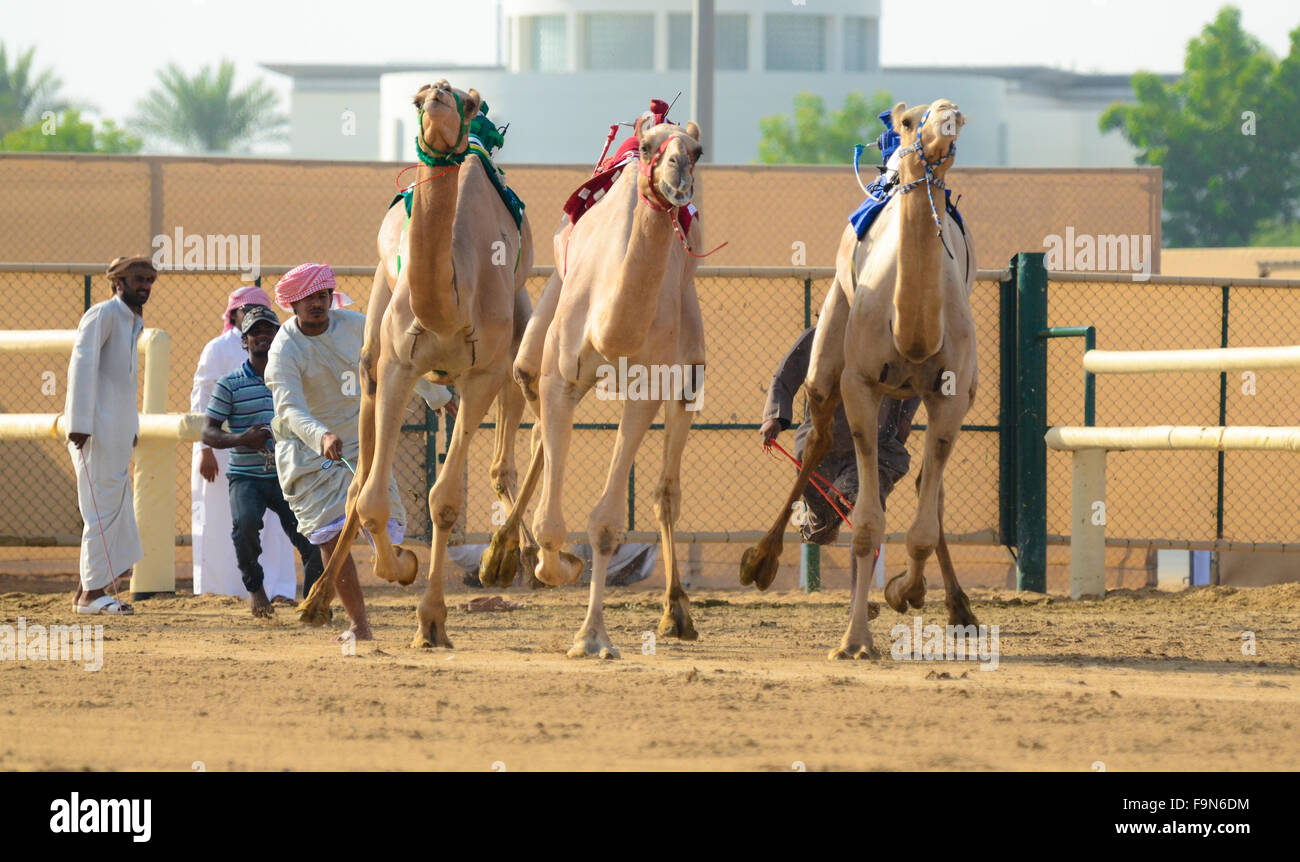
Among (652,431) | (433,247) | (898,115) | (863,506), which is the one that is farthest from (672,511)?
(652,431)

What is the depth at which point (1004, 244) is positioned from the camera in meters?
18.5

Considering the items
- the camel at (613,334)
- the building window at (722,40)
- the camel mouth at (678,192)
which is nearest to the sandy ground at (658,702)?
the camel at (613,334)

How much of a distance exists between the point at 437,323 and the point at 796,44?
218 ft

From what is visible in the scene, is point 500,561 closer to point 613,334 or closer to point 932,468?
point 613,334

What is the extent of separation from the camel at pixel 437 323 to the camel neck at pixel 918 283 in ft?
6.18

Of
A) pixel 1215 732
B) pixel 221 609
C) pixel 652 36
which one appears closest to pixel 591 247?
pixel 1215 732

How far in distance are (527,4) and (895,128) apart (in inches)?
2596

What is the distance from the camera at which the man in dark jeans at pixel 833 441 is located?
376 inches

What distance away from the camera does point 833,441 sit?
9.41 m

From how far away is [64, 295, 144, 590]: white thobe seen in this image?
10531 millimetres

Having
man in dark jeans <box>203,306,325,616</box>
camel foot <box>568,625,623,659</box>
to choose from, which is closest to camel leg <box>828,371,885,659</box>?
camel foot <box>568,625,623,659</box>

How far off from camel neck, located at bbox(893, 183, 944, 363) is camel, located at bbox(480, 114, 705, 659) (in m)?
1.01

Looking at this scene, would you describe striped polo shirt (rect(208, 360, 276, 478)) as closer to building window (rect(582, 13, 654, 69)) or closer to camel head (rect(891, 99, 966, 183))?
camel head (rect(891, 99, 966, 183))

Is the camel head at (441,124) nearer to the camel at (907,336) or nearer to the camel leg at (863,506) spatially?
the camel at (907,336)
